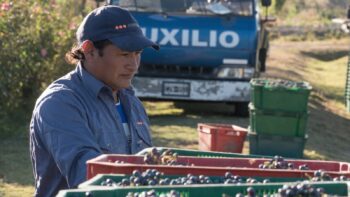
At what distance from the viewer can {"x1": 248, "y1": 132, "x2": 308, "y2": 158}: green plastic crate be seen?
36.7 ft

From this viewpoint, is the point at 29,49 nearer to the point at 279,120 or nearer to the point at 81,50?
the point at 279,120

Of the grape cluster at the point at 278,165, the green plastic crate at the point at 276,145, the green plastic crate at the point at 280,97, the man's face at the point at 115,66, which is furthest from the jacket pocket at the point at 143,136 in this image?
the green plastic crate at the point at 280,97

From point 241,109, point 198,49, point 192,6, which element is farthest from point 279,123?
point 241,109

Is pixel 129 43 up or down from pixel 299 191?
up

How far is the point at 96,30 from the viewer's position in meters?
4.04

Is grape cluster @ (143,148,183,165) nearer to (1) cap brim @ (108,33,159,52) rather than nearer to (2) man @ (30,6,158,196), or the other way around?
(2) man @ (30,6,158,196)

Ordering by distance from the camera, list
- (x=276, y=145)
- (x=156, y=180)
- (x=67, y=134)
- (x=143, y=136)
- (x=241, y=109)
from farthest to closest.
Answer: (x=241, y=109)
(x=276, y=145)
(x=143, y=136)
(x=67, y=134)
(x=156, y=180)

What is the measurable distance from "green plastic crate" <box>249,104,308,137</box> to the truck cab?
5.77 feet

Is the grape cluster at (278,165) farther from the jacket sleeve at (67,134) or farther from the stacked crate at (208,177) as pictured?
the jacket sleeve at (67,134)

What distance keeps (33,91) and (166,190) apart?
10357mm

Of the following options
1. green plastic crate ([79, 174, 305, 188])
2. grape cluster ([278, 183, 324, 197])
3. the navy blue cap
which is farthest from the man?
grape cluster ([278, 183, 324, 197])

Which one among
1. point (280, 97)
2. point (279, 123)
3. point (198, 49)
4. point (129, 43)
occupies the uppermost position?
point (129, 43)

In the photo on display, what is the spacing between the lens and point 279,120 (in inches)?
446

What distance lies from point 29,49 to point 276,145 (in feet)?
12.4
